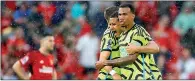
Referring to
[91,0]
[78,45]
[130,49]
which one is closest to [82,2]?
[91,0]

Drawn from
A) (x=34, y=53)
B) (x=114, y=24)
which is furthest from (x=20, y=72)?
(x=114, y=24)

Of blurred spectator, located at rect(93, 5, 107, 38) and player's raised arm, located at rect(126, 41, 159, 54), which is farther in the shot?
blurred spectator, located at rect(93, 5, 107, 38)

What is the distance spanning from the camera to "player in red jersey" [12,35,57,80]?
19.0 feet

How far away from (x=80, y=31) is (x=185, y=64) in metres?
1.32

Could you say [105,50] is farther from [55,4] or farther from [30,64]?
[55,4]

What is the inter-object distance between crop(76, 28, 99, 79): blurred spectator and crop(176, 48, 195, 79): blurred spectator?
3.48 feet

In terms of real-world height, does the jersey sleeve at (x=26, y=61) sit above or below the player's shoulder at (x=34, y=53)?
below

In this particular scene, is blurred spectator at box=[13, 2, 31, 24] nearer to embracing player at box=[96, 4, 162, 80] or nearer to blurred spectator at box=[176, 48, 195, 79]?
blurred spectator at box=[176, 48, 195, 79]

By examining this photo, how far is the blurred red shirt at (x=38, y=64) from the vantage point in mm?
5801

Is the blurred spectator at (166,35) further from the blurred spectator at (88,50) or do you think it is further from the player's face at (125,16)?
the player's face at (125,16)

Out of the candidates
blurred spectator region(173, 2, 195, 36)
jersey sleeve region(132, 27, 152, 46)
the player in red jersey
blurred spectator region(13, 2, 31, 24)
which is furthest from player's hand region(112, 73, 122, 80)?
blurred spectator region(13, 2, 31, 24)

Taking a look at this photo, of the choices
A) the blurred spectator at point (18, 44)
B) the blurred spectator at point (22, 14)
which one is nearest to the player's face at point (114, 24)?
the blurred spectator at point (18, 44)

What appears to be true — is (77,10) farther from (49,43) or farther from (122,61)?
(122,61)

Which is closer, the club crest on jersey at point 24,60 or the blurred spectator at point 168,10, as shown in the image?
the club crest on jersey at point 24,60
